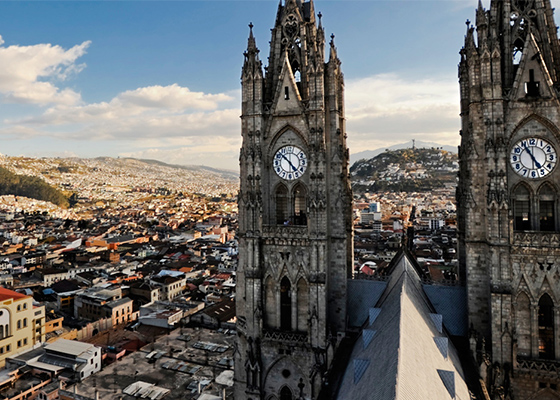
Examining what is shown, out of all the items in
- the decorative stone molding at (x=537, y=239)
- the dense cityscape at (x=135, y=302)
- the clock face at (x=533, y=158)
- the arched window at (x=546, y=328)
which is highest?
the clock face at (x=533, y=158)

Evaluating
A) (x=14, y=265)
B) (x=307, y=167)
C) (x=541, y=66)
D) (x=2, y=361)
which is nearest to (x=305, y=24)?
(x=307, y=167)

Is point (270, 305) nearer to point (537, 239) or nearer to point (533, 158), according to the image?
point (537, 239)

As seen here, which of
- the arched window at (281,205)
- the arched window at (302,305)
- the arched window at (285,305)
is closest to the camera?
the arched window at (302,305)

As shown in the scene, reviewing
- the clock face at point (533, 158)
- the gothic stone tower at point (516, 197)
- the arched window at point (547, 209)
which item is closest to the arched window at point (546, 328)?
the gothic stone tower at point (516, 197)

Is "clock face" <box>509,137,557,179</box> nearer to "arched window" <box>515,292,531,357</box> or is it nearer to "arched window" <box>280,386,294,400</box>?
"arched window" <box>515,292,531,357</box>

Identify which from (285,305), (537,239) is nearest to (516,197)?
(537,239)

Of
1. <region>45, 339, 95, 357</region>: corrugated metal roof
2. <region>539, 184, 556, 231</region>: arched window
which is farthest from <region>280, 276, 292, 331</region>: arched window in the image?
<region>45, 339, 95, 357</region>: corrugated metal roof

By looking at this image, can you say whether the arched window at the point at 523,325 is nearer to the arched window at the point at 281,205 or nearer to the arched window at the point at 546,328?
the arched window at the point at 546,328
